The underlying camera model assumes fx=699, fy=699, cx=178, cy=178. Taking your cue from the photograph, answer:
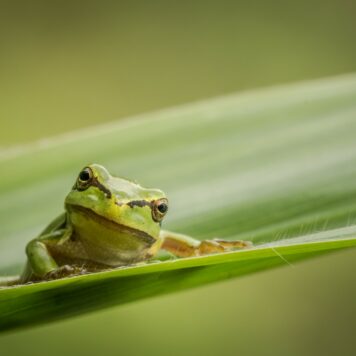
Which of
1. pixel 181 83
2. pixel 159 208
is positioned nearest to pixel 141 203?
pixel 159 208

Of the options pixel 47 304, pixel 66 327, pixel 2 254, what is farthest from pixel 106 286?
pixel 66 327

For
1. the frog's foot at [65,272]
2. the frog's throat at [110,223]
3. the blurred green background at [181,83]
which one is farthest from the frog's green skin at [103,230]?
the blurred green background at [181,83]

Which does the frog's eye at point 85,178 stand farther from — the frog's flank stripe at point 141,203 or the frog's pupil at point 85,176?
the frog's flank stripe at point 141,203

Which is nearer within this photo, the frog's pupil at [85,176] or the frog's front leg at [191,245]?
the frog's front leg at [191,245]

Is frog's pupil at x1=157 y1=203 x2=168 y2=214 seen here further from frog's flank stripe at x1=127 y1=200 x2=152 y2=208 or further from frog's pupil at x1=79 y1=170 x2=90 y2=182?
frog's pupil at x1=79 y1=170 x2=90 y2=182

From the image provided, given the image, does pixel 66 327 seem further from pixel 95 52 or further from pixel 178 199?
pixel 95 52

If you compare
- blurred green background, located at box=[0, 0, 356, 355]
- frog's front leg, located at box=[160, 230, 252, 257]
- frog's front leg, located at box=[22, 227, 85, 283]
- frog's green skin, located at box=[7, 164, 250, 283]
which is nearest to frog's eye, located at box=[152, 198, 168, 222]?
frog's green skin, located at box=[7, 164, 250, 283]
